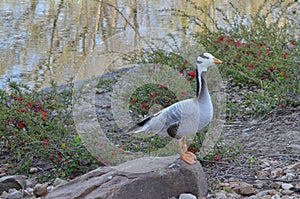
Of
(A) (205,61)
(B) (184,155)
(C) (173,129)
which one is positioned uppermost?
(A) (205,61)

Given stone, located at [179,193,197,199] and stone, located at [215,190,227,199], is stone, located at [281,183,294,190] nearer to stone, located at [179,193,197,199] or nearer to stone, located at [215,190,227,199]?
stone, located at [215,190,227,199]

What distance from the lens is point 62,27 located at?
11336mm

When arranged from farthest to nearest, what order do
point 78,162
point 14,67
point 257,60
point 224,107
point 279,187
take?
1. point 14,67
2. point 257,60
3. point 224,107
4. point 78,162
5. point 279,187

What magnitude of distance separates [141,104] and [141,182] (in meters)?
2.05

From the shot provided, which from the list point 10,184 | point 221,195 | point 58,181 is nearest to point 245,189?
point 221,195

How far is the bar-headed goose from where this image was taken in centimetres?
348

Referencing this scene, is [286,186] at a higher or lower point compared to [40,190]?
higher

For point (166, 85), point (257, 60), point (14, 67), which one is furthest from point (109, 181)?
point (14, 67)

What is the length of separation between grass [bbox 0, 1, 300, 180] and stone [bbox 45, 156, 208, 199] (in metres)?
0.62

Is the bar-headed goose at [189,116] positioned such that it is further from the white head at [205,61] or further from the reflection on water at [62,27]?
the reflection on water at [62,27]

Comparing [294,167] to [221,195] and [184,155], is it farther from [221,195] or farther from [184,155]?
[184,155]

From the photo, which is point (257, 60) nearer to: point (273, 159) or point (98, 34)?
point (273, 159)

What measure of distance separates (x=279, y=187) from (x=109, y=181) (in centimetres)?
115

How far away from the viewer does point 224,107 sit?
533 cm
